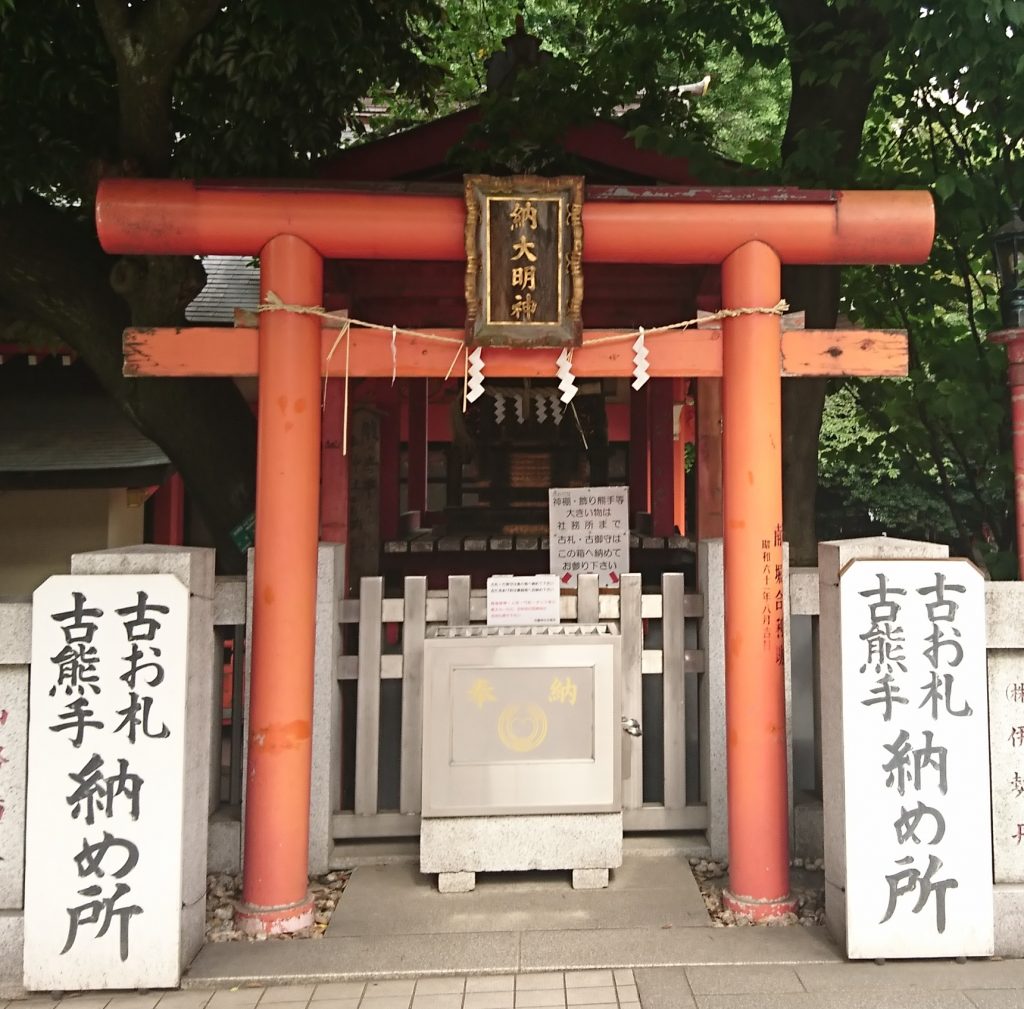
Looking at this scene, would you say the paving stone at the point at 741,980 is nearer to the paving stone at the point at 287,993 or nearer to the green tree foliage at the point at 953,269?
the paving stone at the point at 287,993

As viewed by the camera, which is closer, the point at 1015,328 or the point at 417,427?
the point at 1015,328

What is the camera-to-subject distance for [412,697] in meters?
4.48

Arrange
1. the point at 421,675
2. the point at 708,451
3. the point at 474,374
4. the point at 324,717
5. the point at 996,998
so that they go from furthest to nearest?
the point at 708,451 < the point at 421,675 < the point at 324,717 < the point at 474,374 < the point at 996,998

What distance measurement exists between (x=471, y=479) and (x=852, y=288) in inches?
169

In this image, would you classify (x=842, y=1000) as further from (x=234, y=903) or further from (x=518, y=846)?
(x=234, y=903)

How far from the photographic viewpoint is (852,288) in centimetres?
687

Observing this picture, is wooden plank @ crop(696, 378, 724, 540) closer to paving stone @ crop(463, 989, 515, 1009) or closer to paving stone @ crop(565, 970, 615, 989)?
paving stone @ crop(565, 970, 615, 989)

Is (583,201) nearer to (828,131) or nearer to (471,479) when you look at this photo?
(828,131)

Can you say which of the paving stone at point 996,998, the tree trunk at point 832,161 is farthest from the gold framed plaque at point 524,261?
the paving stone at point 996,998

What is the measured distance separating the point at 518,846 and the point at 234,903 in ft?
4.76

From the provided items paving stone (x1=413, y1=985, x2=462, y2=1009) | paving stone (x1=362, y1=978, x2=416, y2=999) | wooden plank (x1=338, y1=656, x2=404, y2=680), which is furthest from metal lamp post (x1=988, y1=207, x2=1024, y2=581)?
paving stone (x1=362, y1=978, x2=416, y2=999)

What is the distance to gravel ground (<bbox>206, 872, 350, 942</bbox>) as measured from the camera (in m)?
3.72

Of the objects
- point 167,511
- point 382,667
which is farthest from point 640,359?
point 167,511

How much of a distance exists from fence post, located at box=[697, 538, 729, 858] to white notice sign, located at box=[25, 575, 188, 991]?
273 centimetres
